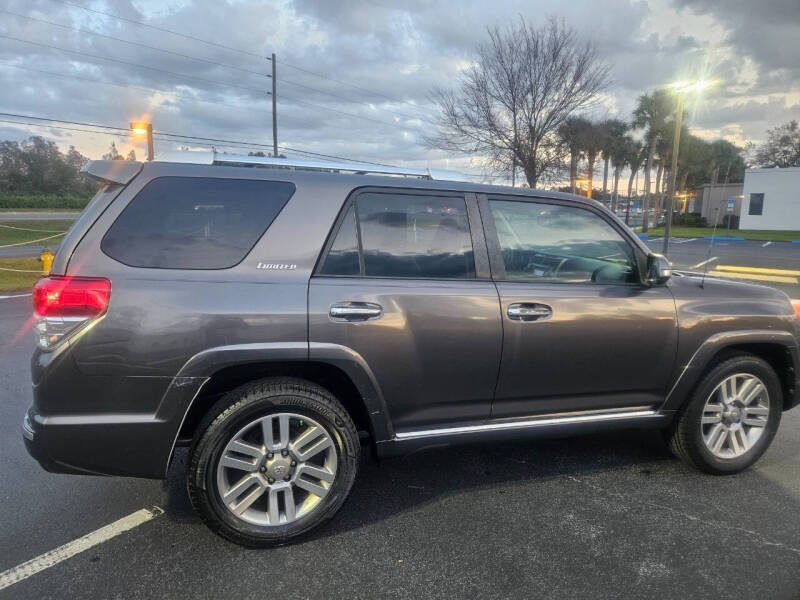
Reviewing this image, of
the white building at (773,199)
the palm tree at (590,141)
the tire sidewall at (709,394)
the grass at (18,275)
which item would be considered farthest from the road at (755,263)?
the white building at (773,199)

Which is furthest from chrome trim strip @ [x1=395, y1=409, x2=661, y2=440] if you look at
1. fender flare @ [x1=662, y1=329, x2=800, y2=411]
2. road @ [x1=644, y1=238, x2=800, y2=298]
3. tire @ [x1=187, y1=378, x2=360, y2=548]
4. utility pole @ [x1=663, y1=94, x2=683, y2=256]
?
utility pole @ [x1=663, y1=94, x2=683, y2=256]

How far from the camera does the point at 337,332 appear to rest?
266 centimetres

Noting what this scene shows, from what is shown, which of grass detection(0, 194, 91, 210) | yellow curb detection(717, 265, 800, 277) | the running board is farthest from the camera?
grass detection(0, 194, 91, 210)

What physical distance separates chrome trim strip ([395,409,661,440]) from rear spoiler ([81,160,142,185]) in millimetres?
1830

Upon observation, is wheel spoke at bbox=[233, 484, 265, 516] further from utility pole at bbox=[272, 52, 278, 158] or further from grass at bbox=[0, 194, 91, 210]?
grass at bbox=[0, 194, 91, 210]

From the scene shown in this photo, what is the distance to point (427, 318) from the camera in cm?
281

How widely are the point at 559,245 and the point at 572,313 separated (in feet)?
1.70

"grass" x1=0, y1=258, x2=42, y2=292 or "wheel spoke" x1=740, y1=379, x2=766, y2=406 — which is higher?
"wheel spoke" x1=740, y1=379, x2=766, y2=406

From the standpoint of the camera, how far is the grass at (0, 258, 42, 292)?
11664mm

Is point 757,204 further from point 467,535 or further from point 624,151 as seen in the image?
point 467,535

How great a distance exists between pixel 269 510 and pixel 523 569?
123 cm

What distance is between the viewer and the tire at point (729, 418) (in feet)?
11.2

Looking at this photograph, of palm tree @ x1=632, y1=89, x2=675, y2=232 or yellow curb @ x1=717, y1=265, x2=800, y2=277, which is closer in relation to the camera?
yellow curb @ x1=717, y1=265, x2=800, y2=277

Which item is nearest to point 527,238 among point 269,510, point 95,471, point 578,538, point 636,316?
point 636,316
